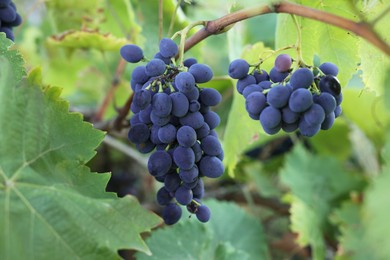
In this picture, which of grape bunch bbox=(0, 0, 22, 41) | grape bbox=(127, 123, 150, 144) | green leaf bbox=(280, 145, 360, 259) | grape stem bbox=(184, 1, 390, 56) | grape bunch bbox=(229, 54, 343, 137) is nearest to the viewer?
grape stem bbox=(184, 1, 390, 56)

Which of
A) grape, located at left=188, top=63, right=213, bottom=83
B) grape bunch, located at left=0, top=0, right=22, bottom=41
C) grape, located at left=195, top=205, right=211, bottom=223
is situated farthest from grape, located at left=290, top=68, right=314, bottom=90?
grape bunch, located at left=0, top=0, right=22, bottom=41

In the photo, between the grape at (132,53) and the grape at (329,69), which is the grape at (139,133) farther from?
the grape at (329,69)

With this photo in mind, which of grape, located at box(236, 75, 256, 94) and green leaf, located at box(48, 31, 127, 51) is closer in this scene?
grape, located at box(236, 75, 256, 94)

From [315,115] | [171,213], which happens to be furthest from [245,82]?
[171,213]

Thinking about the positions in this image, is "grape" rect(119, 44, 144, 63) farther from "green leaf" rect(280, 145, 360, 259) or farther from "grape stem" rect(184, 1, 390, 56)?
"green leaf" rect(280, 145, 360, 259)

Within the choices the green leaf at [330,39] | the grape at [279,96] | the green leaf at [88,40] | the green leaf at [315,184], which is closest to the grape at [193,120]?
the grape at [279,96]

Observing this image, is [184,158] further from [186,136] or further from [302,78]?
[302,78]

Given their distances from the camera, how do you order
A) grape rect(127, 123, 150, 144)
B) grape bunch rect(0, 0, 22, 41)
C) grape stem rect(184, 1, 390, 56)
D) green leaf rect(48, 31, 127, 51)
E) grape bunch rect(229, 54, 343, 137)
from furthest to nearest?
green leaf rect(48, 31, 127, 51) < grape bunch rect(0, 0, 22, 41) < grape rect(127, 123, 150, 144) < grape bunch rect(229, 54, 343, 137) < grape stem rect(184, 1, 390, 56)
